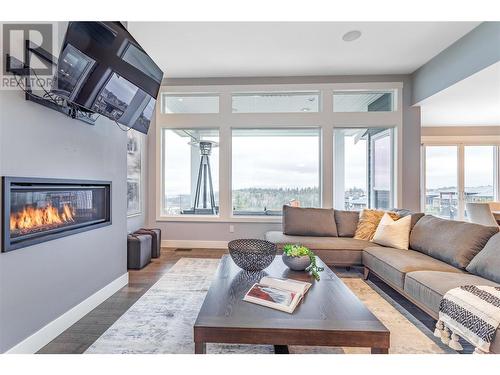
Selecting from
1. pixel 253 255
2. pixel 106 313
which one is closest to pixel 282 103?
pixel 253 255

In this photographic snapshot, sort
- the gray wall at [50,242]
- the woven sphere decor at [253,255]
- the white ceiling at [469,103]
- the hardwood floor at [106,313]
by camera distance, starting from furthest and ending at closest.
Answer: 1. the white ceiling at [469,103]
2. the woven sphere decor at [253,255]
3. the hardwood floor at [106,313]
4. the gray wall at [50,242]

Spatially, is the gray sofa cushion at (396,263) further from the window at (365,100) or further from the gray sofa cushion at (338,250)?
the window at (365,100)

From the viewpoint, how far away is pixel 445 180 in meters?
6.20

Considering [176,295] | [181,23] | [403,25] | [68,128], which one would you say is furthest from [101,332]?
[403,25]

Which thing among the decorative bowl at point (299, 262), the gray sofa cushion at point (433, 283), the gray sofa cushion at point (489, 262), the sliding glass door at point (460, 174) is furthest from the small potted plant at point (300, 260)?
the sliding glass door at point (460, 174)

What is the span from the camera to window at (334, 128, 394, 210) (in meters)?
4.60

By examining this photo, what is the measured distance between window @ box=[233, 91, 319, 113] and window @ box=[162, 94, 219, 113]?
1.42ft

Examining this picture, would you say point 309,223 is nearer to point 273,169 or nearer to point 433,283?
point 273,169

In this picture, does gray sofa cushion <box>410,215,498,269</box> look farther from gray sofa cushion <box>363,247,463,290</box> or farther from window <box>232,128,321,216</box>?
window <box>232,128,321,216</box>

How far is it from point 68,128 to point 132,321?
63.7 inches

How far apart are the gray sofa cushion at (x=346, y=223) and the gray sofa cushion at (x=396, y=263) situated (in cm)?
58

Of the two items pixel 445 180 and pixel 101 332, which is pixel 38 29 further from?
pixel 445 180

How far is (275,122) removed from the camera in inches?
174

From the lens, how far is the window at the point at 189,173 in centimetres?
461
